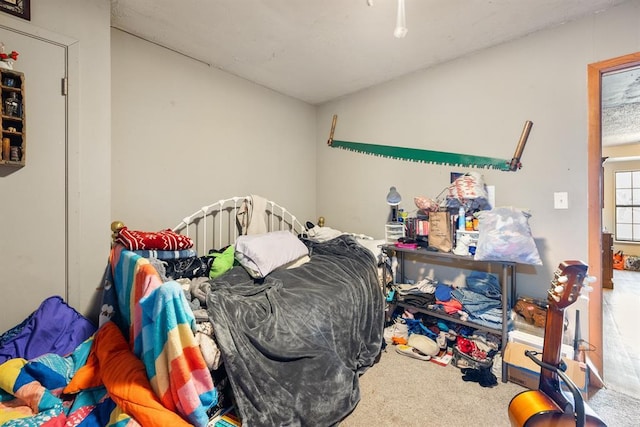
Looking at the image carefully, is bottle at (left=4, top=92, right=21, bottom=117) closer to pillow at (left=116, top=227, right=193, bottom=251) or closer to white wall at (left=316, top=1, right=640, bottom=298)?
pillow at (left=116, top=227, right=193, bottom=251)

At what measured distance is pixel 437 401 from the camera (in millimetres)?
1581

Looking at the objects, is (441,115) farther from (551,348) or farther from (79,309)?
(79,309)

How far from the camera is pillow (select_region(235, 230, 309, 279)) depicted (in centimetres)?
198

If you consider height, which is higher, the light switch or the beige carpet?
the light switch

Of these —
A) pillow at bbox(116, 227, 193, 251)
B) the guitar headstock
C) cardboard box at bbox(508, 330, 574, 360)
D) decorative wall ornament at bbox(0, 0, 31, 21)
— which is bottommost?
cardboard box at bbox(508, 330, 574, 360)

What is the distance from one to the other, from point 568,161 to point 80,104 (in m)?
3.09

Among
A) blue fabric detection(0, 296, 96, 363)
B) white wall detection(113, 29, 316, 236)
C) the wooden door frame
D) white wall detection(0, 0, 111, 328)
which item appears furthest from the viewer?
white wall detection(113, 29, 316, 236)

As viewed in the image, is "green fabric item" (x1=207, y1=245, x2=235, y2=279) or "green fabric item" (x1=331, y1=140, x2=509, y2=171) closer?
"green fabric item" (x1=207, y1=245, x2=235, y2=279)

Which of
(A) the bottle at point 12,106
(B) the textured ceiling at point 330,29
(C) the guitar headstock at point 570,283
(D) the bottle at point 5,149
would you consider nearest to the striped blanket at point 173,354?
(D) the bottle at point 5,149

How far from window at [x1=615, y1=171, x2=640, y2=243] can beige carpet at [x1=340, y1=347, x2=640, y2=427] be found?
20.0 feet

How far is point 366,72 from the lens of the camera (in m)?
2.56

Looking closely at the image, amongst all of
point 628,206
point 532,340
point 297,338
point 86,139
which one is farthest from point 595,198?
point 628,206

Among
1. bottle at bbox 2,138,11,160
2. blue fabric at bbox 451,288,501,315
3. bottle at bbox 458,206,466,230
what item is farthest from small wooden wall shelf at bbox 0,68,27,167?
blue fabric at bbox 451,288,501,315

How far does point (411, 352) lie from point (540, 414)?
1048 millimetres
